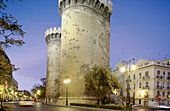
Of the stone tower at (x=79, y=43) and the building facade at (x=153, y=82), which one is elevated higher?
the stone tower at (x=79, y=43)

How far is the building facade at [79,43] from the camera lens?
115ft

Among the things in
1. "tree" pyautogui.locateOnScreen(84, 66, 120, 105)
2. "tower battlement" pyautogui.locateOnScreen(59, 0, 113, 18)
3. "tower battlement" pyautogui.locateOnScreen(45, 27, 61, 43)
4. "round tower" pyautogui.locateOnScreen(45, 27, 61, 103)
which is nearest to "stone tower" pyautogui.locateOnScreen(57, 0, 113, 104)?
"tower battlement" pyautogui.locateOnScreen(59, 0, 113, 18)

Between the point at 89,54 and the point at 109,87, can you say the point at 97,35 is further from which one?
the point at 109,87

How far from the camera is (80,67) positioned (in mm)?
35344

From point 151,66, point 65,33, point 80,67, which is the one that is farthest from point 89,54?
point 151,66

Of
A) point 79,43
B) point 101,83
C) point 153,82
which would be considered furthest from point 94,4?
point 153,82

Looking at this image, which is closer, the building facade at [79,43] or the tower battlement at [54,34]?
the building facade at [79,43]

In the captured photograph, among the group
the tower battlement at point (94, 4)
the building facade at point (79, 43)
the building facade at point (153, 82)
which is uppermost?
the tower battlement at point (94, 4)

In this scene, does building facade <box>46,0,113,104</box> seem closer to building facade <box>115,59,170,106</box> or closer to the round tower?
building facade <box>115,59,170,106</box>

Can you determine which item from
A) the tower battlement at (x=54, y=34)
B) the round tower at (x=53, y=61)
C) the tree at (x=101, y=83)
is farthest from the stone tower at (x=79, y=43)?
the round tower at (x=53, y=61)

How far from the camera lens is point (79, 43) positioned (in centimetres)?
3634

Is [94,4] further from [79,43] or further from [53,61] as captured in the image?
[53,61]

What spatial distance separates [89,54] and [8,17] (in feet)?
98.0

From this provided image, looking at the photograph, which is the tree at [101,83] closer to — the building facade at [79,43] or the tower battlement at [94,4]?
the building facade at [79,43]
